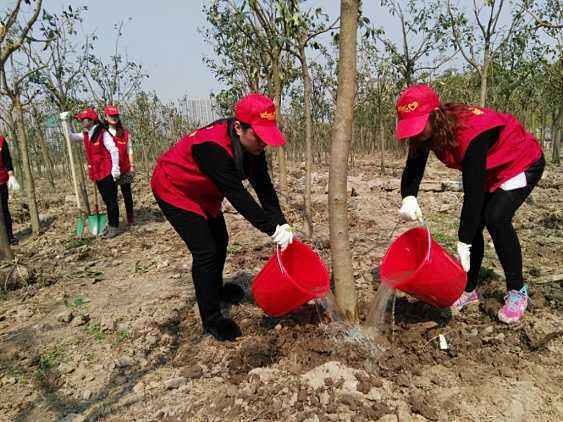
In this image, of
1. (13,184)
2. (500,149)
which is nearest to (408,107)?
(500,149)

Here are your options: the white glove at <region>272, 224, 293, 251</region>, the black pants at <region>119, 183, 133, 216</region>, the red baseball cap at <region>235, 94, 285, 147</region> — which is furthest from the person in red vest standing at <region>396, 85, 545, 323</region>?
the black pants at <region>119, 183, 133, 216</region>

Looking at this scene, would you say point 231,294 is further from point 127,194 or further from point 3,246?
point 127,194

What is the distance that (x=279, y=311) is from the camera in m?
2.05

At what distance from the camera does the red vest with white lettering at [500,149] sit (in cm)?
187

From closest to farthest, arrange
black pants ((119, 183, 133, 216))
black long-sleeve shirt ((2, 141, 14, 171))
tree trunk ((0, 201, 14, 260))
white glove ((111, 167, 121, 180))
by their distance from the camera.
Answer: tree trunk ((0, 201, 14, 260)), black long-sleeve shirt ((2, 141, 14, 171)), white glove ((111, 167, 121, 180)), black pants ((119, 183, 133, 216))

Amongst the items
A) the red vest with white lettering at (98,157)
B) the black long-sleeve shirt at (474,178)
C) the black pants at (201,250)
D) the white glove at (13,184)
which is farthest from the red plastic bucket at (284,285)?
the white glove at (13,184)

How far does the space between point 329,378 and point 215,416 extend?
1.72 ft

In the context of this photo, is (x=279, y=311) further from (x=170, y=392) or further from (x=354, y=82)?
(x=354, y=82)

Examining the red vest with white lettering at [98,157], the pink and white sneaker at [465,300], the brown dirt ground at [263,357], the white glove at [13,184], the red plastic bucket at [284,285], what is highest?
the red vest with white lettering at [98,157]

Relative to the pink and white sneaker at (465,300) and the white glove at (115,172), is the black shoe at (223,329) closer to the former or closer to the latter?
the pink and white sneaker at (465,300)

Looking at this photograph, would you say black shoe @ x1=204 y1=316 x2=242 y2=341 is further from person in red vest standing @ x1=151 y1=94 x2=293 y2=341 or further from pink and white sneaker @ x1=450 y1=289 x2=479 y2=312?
pink and white sneaker @ x1=450 y1=289 x2=479 y2=312

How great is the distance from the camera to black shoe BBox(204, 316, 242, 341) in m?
2.23

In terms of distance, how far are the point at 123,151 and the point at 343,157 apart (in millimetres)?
3617

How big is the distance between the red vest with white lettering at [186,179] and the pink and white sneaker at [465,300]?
5.20 ft
